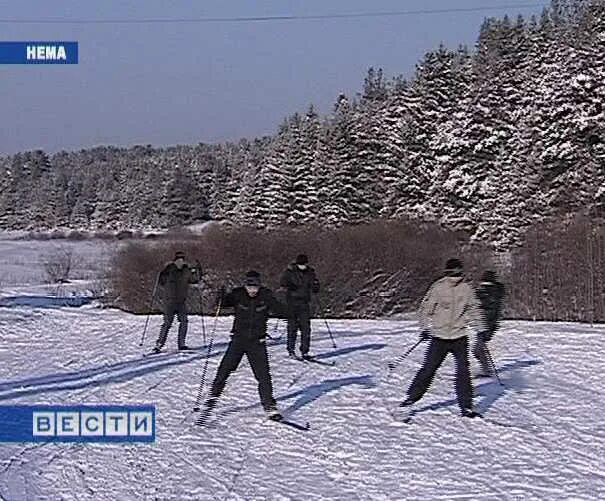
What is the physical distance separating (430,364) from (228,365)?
2254 millimetres

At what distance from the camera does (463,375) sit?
38.7 ft

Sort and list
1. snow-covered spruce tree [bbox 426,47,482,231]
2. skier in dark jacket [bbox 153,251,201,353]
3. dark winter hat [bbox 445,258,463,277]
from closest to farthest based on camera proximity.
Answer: dark winter hat [bbox 445,258,463,277]
skier in dark jacket [bbox 153,251,201,353]
snow-covered spruce tree [bbox 426,47,482,231]

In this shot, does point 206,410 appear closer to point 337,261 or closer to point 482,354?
point 482,354

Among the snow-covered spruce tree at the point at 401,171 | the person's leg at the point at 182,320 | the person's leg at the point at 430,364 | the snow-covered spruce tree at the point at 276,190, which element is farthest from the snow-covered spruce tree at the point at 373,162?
the person's leg at the point at 430,364

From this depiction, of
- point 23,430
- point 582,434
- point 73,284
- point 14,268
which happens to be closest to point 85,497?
point 23,430

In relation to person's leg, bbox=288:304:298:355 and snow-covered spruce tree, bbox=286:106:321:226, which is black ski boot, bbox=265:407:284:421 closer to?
person's leg, bbox=288:304:298:355

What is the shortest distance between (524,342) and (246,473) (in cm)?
1228

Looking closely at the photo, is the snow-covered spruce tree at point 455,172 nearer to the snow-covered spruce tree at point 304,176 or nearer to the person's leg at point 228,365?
the snow-covered spruce tree at point 304,176

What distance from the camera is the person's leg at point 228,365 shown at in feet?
37.5

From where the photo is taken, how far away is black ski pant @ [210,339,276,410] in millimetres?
11391

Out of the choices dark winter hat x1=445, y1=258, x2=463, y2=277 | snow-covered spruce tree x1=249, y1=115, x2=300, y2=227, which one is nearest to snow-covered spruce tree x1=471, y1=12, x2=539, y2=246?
snow-covered spruce tree x1=249, y1=115, x2=300, y2=227

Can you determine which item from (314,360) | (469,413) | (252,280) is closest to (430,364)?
(469,413)

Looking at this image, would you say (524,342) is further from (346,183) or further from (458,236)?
(346,183)

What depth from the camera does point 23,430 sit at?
11.5m
